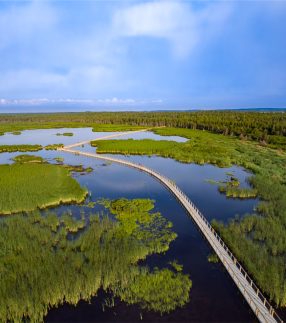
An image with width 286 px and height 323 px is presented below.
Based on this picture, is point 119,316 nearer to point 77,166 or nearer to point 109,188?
point 109,188

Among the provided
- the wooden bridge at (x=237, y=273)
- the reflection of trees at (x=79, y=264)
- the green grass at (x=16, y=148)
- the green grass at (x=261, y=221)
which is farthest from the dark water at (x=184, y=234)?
the green grass at (x=16, y=148)

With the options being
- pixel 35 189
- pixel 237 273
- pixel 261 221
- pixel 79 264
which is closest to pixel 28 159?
pixel 35 189

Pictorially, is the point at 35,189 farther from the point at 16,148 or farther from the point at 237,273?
the point at 16,148

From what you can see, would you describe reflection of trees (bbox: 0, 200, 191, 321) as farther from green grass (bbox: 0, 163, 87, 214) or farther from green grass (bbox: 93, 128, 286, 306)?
green grass (bbox: 93, 128, 286, 306)

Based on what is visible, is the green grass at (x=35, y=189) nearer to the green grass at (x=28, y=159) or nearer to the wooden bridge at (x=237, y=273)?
the green grass at (x=28, y=159)

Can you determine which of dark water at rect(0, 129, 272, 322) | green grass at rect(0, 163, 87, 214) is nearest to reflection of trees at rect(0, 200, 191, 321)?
dark water at rect(0, 129, 272, 322)

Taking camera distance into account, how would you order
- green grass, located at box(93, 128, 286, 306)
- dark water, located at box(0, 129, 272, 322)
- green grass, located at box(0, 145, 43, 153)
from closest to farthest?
dark water, located at box(0, 129, 272, 322)
green grass, located at box(93, 128, 286, 306)
green grass, located at box(0, 145, 43, 153)
